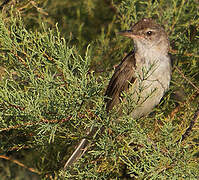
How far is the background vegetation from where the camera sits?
2.70 m

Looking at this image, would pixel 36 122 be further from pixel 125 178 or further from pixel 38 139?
pixel 125 178

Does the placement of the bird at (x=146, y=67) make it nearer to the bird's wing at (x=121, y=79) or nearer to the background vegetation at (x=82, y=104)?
the bird's wing at (x=121, y=79)

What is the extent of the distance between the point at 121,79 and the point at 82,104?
1.17 metres

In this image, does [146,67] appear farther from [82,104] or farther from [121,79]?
[82,104]

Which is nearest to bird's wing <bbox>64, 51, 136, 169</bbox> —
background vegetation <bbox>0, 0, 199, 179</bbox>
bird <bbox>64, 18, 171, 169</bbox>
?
bird <bbox>64, 18, 171, 169</bbox>

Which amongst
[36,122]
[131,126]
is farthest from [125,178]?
[36,122]

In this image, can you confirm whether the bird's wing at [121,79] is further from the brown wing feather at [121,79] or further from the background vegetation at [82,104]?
the background vegetation at [82,104]

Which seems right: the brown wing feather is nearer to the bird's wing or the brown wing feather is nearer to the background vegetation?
the bird's wing

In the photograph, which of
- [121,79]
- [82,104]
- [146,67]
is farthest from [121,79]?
[82,104]

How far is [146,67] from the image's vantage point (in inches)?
145

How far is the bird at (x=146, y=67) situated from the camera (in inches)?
145

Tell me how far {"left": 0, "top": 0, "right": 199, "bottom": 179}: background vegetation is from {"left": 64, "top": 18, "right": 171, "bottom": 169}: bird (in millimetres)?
177

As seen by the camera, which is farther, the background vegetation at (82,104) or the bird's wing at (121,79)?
the bird's wing at (121,79)

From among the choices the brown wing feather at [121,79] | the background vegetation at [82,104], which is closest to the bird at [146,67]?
the brown wing feather at [121,79]
